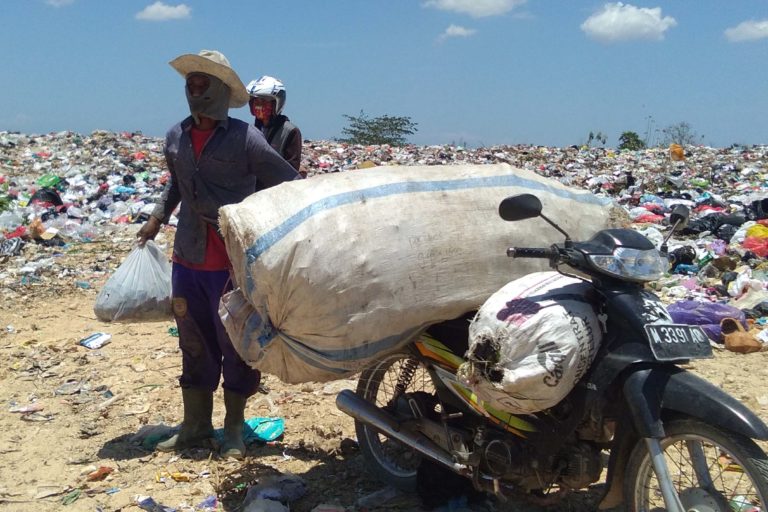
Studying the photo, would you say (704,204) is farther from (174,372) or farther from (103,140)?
(103,140)

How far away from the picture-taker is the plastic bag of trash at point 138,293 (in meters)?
4.22

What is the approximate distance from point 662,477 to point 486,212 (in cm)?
115

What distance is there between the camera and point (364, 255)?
2.69 metres

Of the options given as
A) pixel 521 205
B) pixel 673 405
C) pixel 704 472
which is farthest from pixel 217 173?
pixel 704 472

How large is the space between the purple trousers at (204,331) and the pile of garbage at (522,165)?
107cm

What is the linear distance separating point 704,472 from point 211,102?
8.56ft

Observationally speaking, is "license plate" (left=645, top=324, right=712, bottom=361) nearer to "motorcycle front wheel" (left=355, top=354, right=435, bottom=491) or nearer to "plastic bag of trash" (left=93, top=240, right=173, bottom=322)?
"motorcycle front wheel" (left=355, top=354, right=435, bottom=491)

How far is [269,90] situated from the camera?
4.55m

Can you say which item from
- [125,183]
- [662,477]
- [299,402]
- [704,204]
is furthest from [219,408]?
[125,183]

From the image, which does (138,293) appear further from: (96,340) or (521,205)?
(521,205)

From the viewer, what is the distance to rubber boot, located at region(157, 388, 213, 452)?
385 cm

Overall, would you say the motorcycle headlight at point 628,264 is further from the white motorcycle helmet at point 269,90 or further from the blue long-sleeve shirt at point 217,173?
the white motorcycle helmet at point 269,90

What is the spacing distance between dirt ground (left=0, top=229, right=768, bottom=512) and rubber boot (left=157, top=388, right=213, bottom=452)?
0.07m

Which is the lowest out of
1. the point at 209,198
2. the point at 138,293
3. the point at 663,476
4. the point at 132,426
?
the point at 132,426
